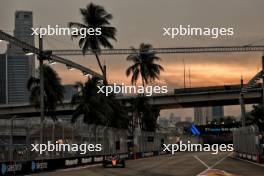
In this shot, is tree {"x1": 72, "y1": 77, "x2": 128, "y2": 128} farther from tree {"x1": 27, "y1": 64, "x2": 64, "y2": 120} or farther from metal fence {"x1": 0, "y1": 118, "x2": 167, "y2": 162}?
tree {"x1": 27, "y1": 64, "x2": 64, "y2": 120}

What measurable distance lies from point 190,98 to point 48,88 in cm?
4432

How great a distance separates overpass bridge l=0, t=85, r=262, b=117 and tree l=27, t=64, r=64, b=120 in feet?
102

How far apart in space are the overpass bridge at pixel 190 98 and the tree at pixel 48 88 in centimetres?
3116

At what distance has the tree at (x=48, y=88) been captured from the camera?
215ft

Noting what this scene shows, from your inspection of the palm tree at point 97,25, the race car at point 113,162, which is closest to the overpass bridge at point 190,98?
the palm tree at point 97,25

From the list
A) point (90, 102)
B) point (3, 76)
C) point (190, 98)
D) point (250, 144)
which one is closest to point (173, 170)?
point (250, 144)

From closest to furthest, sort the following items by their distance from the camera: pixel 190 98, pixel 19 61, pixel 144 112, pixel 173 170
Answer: pixel 173 170 → pixel 19 61 → pixel 144 112 → pixel 190 98

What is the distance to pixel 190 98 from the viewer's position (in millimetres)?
105938

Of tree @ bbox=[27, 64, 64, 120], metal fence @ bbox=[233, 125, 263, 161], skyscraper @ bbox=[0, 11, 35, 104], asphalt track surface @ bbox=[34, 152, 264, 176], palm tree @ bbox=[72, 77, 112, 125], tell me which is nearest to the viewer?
asphalt track surface @ bbox=[34, 152, 264, 176]

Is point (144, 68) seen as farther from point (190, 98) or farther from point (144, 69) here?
point (190, 98)

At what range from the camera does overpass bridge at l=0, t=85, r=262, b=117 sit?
103 meters

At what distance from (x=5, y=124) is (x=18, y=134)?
238 centimetres

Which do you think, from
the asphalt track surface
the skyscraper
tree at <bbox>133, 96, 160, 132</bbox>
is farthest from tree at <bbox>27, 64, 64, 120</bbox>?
tree at <bbox>133, 96, 160, 132</bbox>

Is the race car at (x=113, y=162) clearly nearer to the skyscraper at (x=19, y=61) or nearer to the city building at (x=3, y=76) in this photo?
the skyscraper at (x=19, y=61)
